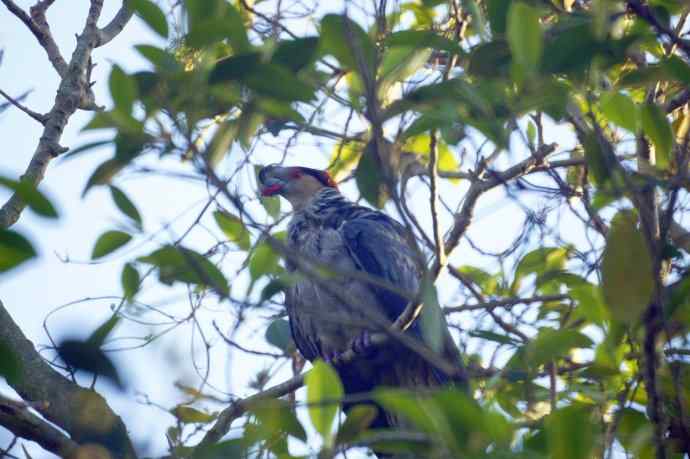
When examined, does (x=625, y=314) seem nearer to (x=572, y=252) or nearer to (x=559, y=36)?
(x=559, y=36)

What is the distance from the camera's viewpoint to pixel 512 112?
2137 millimetres

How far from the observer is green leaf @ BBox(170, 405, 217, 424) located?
3.22 meters

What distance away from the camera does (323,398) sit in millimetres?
1898

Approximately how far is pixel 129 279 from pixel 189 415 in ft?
3.17

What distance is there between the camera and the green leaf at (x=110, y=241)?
2305mm

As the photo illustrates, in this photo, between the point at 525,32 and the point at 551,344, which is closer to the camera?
the point at 525,32

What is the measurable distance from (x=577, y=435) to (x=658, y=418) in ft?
1.83

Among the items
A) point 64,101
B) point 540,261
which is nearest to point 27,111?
point 64,101

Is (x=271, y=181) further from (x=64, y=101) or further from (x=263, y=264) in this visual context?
(x=263, y=264)

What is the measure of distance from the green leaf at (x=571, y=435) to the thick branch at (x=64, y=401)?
1.28 meters

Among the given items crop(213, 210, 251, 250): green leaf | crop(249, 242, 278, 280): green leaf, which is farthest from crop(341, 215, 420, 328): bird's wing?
crop(249, 242, 278, 280): green leaf

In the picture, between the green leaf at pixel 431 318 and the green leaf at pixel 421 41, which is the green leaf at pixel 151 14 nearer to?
the green leaf at pixel 421 41

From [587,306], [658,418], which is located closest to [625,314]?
[658,418]

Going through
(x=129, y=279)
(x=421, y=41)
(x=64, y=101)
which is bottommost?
(x=129, y=279)
